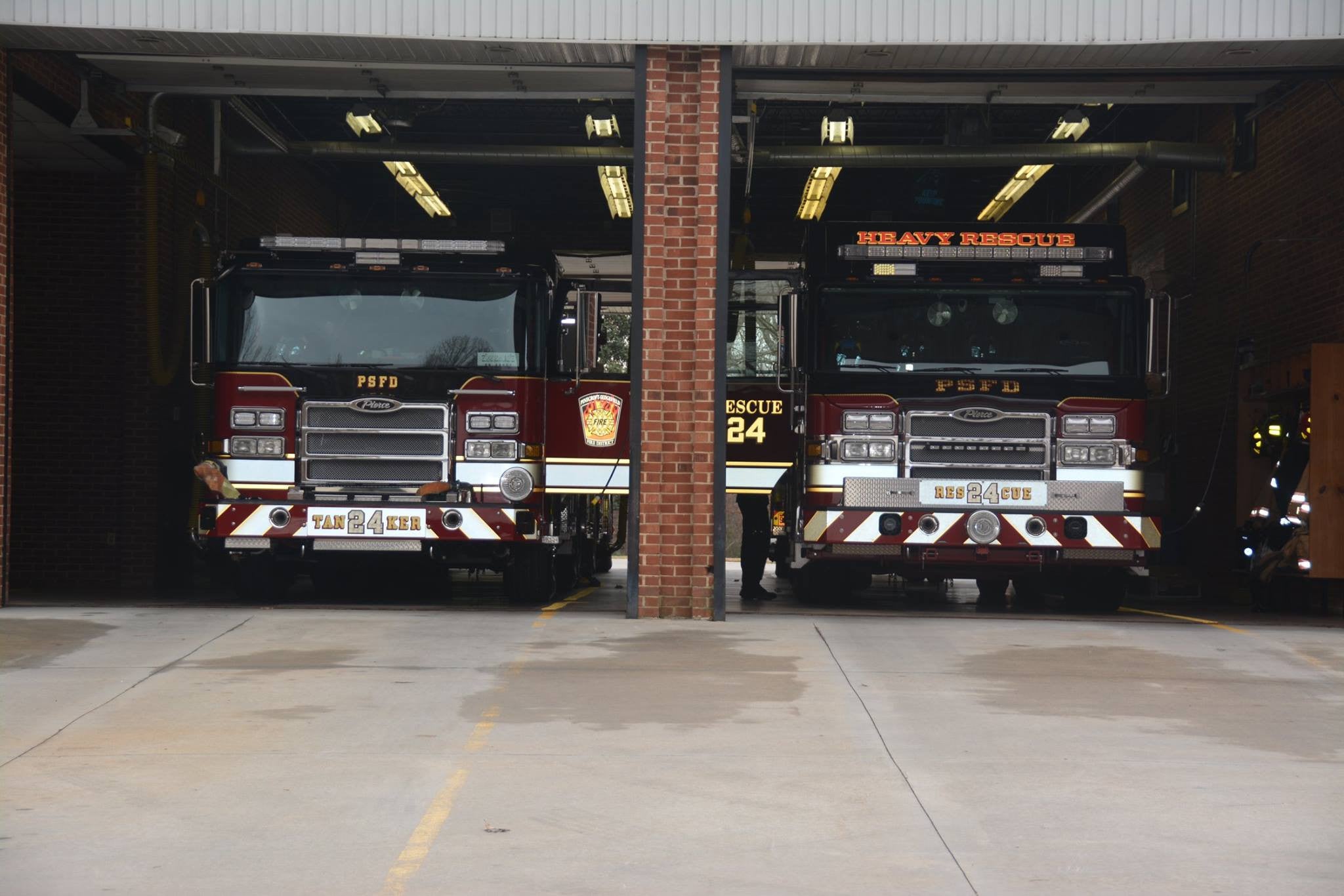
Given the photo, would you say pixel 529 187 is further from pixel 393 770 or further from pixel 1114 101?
pixel 393 770

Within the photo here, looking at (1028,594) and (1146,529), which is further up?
(1146,529)

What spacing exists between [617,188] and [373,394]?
28.8 feet

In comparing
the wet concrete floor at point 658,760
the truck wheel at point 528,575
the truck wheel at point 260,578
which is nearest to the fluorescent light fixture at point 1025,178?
the truck wheel at point 528,575

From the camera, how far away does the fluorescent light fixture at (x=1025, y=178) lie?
1816cm

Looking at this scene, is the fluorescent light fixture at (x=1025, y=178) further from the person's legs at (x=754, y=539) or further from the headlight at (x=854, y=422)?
the headlight at (x=854, y=422)

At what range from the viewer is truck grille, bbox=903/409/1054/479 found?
13727mm

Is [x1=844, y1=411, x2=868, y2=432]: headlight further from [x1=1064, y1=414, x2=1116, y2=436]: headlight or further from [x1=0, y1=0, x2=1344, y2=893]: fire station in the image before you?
[x1=1064, y1=414, x2=1116, y2=436]: headlight

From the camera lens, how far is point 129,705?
827 centimetres

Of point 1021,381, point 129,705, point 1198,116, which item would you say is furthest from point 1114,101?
point 129,705

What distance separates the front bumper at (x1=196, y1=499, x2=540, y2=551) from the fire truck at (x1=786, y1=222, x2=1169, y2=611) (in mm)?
3033

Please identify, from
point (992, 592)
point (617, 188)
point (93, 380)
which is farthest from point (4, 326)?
point (992, 592)

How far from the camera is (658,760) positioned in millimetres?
7051

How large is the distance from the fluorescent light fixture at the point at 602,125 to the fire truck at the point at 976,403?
16.7 feet

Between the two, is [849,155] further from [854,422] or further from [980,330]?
[854,422]
